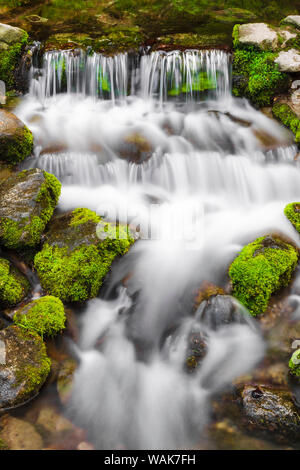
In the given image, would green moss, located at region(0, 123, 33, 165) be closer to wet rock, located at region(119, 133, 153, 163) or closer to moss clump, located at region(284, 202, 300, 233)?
wet rock, located at region(119, 133, 153, 163)

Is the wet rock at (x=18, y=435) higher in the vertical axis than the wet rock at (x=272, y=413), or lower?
higher

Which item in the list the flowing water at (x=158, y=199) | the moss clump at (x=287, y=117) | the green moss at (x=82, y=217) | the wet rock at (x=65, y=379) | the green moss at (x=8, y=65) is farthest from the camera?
the green moss at (x=8, y=65)

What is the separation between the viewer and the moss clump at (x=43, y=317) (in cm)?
412

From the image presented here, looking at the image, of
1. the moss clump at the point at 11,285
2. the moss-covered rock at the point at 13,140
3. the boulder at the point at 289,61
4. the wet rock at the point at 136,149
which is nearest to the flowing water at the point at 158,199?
the wet rock at the point at 136,149

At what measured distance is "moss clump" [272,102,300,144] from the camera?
7662 mm

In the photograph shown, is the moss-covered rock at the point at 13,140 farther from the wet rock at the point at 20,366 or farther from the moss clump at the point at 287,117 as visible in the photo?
the moss clump at the point at 287,117

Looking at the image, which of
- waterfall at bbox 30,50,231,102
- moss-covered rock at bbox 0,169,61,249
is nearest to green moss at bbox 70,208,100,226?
moss-covered rock at bbox 0,169,61,249

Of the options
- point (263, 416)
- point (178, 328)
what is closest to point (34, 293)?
point (178, 328)

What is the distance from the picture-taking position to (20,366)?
3609 mm

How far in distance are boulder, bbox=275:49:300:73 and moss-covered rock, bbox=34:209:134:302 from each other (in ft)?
19.7

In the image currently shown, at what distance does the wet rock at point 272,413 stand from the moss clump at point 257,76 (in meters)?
7.09

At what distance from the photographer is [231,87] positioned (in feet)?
29.3

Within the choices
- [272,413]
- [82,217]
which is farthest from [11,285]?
[272,413]

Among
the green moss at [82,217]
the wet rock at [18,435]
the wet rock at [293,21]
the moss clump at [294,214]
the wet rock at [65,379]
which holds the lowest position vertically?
the wet rock at [65,379]
